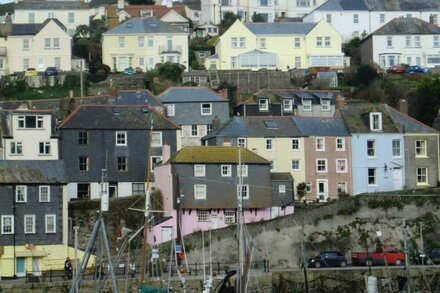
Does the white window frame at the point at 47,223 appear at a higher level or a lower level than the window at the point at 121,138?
lower

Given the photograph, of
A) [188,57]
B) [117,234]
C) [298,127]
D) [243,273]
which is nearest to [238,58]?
[188,57]

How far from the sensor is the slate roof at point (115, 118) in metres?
78.7

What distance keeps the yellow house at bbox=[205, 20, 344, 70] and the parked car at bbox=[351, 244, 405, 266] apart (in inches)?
1644

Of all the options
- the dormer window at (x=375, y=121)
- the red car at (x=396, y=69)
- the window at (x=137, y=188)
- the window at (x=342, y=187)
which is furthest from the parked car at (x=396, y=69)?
the window at (x=137, y=188)

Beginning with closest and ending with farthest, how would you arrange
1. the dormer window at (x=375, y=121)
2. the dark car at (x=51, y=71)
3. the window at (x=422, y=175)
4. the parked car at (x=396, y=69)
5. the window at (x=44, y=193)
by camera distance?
the window at (x=44, y=193) → the window at (x=422, y=175) → the dormer window at (x=375, y=121) → the dark car at (x=51, y=71) → the parked car at (x=396, y=69)

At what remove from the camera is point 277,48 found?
110500 millimetres

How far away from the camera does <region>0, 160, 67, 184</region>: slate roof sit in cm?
6962

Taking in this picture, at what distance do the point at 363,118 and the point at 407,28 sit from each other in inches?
1293

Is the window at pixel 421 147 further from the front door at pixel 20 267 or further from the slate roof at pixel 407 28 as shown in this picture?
the slate roof at pixel 407 28

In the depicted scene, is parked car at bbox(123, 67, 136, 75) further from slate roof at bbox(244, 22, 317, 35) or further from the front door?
the front door

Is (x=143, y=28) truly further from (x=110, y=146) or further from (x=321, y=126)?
(x=110, y=146)

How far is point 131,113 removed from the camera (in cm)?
8056

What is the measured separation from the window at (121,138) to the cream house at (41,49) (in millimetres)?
28626

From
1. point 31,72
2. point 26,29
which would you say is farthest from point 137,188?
point 26,29
